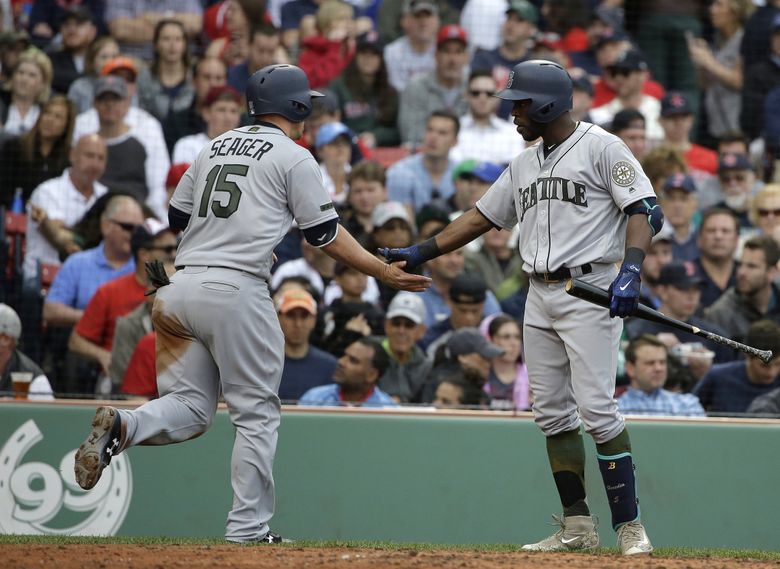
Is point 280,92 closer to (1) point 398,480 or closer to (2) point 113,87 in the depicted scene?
(1) point 398,480

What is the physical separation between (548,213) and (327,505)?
8.01ft

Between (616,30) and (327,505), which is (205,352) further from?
(616,30)

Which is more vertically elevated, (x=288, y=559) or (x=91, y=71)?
(x=91, y=71)

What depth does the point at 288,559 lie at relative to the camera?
452 centimetres

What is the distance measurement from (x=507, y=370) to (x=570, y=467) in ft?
8.81

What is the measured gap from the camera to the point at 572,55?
1197 cm

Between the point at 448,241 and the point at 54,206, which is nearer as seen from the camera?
the point at 448,241

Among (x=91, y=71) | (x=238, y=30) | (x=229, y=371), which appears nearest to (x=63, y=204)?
(x=91, y=71)

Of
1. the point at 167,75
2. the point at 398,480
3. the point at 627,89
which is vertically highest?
the point at 167,75

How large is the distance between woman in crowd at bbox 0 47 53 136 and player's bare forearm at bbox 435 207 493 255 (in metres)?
5.11

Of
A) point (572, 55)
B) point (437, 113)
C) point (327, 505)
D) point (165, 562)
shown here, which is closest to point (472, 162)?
point (437, 113)

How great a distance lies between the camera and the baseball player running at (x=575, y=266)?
Answer: 5.15m

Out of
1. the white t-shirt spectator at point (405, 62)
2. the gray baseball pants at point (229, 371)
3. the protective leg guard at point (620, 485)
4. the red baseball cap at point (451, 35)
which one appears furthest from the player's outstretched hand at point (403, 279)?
the white t-shirt spectator at point (405, 62)

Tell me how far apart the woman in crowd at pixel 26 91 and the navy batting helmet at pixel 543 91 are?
5554 mm
